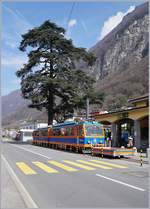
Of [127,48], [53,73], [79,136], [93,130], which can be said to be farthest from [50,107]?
[127,48]

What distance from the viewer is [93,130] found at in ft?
114

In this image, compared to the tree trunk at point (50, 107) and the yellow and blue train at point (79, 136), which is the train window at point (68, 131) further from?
the tree trunk at point (50, 107)

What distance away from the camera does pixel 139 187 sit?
12.8m

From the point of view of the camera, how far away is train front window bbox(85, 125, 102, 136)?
3438 centimetres

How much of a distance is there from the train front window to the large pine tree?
714 inches

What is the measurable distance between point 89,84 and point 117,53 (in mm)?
125640

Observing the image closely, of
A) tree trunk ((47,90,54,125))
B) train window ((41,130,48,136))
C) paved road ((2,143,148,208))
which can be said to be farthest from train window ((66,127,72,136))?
paved road ((2,143,148,208))

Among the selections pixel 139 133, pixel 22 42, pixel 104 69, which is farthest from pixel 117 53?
pixel 139 133

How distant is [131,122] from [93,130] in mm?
9944

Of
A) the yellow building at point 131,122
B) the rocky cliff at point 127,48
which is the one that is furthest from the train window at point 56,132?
the rocky cliff at point 127,48

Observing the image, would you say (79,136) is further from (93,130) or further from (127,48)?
(127,48)

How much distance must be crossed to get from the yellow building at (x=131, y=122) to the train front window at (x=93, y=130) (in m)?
4.35

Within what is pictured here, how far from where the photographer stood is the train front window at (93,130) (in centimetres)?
3438

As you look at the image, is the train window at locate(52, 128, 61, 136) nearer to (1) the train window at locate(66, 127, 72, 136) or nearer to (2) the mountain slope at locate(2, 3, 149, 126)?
(1) the train window at locate(66, 127, 72, 136)
